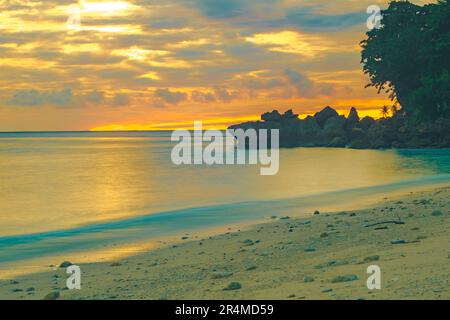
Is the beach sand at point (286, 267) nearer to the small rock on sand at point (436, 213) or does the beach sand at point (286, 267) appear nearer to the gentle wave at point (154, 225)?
the small rock on sand at point (436, 213)

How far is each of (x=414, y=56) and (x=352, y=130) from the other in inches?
1301

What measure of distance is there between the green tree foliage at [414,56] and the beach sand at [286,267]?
28.6 m

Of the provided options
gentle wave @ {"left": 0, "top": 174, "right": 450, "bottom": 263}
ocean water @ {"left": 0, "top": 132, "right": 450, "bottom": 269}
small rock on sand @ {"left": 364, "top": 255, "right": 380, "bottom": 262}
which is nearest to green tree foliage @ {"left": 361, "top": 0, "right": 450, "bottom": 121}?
ocean water @ {"left": 0, "top": 132, "right": 450, "bottom": 269}

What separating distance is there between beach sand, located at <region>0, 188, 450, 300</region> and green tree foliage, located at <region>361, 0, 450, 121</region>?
93.7ft

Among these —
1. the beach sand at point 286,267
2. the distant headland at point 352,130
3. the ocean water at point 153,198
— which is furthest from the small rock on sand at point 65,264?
the distant headland at point 352,130

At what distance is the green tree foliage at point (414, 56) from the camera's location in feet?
135

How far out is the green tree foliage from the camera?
4122cm

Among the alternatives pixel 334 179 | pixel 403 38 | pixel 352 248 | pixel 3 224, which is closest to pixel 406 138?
pixel 403 38

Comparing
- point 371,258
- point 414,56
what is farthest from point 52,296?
point 414,56

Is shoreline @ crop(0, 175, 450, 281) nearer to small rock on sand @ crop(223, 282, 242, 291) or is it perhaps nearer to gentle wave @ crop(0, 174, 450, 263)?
gentle wave @ crop(0, 174, 450, 263)

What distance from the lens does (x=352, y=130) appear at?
9006cm

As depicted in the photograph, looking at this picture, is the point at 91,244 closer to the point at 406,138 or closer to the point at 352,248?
the point at 352,248

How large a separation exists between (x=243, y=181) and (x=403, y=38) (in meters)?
30.2

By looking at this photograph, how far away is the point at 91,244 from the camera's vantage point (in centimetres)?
1574
